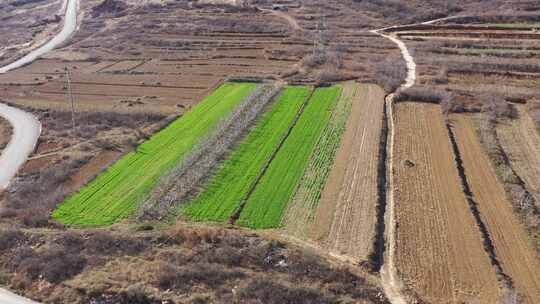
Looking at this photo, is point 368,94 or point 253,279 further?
point 368,94

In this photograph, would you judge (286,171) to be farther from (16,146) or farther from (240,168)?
(16,146)

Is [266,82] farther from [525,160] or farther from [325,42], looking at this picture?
[525,160]

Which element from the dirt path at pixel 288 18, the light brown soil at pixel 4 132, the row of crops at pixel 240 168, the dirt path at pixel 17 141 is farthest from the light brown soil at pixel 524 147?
the dirt path at pixel 288 18

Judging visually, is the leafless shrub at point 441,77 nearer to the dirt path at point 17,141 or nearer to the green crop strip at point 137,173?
the green crop strip at point 137,173

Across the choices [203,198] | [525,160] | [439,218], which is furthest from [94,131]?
[525,160]

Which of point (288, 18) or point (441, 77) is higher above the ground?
point (288, 18)

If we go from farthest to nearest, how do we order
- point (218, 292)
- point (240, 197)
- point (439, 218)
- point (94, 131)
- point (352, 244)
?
point (94, 131) → point (240, 197) → point (439, 218) → point (352, 244) → point (218, 292)

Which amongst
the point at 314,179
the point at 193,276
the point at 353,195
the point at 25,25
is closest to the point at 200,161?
the point at 314,179
